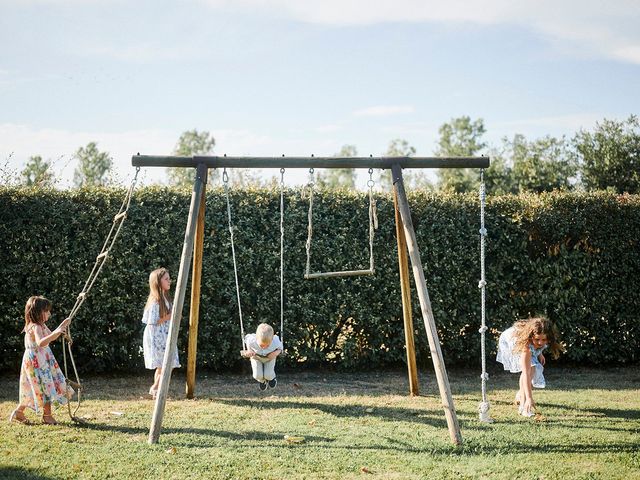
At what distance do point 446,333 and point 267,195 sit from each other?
3.32 meters

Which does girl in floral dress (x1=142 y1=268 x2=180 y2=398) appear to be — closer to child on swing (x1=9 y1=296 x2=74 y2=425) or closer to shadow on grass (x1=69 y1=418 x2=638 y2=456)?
child on swing (x1=9 y1=296 x2=74 y2=425)

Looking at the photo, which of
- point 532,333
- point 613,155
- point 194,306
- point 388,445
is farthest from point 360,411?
point 613,155

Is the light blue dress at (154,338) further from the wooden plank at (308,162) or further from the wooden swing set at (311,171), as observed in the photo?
the wooden plank at (308,162)

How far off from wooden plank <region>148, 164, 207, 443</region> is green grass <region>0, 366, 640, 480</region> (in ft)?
0.71

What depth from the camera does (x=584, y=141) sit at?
76.6ft

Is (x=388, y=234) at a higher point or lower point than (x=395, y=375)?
higher

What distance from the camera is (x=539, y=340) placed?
26.5 feet

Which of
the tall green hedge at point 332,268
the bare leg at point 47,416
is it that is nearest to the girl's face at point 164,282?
the tall green hedge at point 332,268

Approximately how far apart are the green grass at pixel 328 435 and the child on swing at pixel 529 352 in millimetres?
213

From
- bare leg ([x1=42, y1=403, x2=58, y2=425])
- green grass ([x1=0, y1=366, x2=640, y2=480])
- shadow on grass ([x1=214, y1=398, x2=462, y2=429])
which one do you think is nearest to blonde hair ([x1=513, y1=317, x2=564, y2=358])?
green grass ([x1=0, y1=366, x2=640, y2=480])

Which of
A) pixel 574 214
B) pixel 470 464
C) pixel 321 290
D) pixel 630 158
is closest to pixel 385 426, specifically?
pixel 470 464

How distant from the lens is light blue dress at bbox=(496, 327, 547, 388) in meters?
8.15

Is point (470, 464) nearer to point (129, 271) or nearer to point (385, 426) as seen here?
point (385, 426)

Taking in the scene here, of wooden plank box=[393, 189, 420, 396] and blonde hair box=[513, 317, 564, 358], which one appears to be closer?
blonde hair box=[513, 317, 564, 358]
